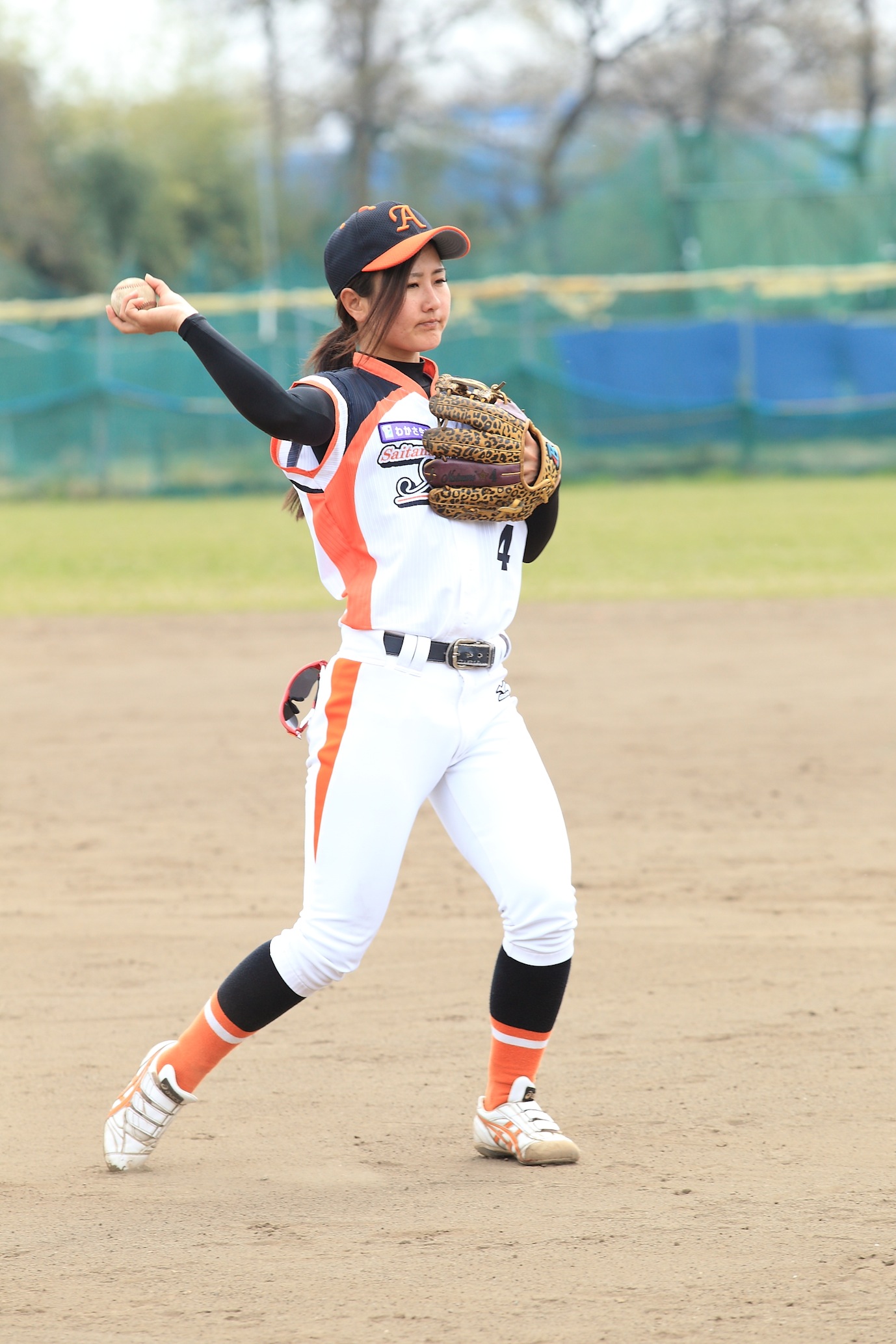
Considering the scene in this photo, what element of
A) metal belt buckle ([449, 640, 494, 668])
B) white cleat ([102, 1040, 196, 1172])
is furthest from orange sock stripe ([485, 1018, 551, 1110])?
metal belt buckle ([449, 640, 494, 668])

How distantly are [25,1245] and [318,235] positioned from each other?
3213 cm

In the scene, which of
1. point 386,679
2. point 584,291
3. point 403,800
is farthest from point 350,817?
point 584,291

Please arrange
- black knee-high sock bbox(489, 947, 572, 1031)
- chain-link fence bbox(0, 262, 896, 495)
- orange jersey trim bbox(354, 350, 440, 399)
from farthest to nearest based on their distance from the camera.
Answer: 1. chain-link fence bbox(0, 262, 896, 495)
2. black knee-high sock bbox(489, 947, 572, 1031)
3. orange jersey trim bbox(354, 350, 440, 399)

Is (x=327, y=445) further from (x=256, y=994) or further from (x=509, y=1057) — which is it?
(x=509, y=1057)

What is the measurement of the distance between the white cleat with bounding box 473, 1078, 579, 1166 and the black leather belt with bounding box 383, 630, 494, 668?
87cm

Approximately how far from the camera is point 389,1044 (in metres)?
3.71

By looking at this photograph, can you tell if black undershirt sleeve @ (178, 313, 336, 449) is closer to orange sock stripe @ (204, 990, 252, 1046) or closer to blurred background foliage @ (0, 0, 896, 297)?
orange sock stripe @ (204, 990, 252, 1046)

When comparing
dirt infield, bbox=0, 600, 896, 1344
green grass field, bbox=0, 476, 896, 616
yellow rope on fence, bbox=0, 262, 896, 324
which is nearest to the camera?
dirt infield, bbox=0, 600, 896, 1344

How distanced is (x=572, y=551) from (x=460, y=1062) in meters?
11.2

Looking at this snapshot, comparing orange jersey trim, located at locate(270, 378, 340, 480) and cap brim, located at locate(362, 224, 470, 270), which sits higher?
cap brim, located at locate(362, 224, 470, 270)

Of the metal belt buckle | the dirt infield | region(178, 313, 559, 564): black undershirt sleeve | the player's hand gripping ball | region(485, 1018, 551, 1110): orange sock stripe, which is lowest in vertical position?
the dirt infield

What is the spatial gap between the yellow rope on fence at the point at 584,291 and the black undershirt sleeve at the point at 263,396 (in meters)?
20.6

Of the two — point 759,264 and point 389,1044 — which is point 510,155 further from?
point 389,1044

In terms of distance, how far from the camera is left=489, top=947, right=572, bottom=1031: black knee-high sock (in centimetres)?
303
